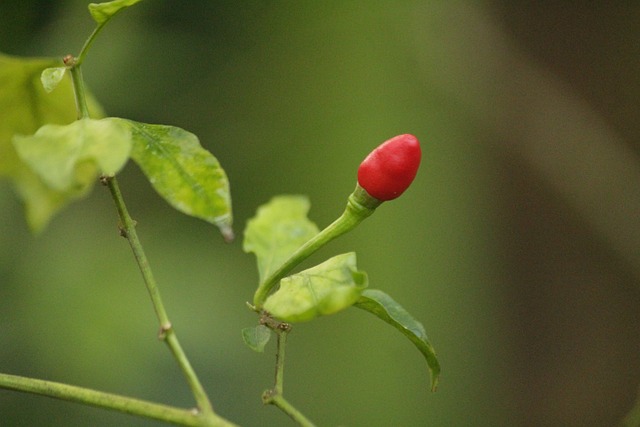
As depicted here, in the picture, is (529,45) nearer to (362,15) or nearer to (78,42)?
(362,15)

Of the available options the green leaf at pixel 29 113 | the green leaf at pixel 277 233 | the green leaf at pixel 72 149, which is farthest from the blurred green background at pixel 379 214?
the green leaf at pixel 72 149

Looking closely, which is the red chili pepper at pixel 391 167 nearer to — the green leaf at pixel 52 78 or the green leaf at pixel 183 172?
the green leaf at pixel 183 172

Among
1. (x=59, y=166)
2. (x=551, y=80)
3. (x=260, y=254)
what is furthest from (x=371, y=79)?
(x=59, y=166)

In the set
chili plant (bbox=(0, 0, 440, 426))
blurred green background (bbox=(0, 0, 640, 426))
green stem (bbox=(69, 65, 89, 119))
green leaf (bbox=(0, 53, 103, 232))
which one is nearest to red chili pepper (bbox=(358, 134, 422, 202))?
chili plant (bbox=(0, 0, 440, 426))

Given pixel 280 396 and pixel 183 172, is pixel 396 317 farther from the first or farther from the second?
pixel 183 172

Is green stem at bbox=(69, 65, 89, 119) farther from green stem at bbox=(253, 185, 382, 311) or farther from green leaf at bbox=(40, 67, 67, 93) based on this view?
green stem at bbox=(253, 185, 382, 311)

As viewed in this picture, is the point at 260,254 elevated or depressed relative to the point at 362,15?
depressed
